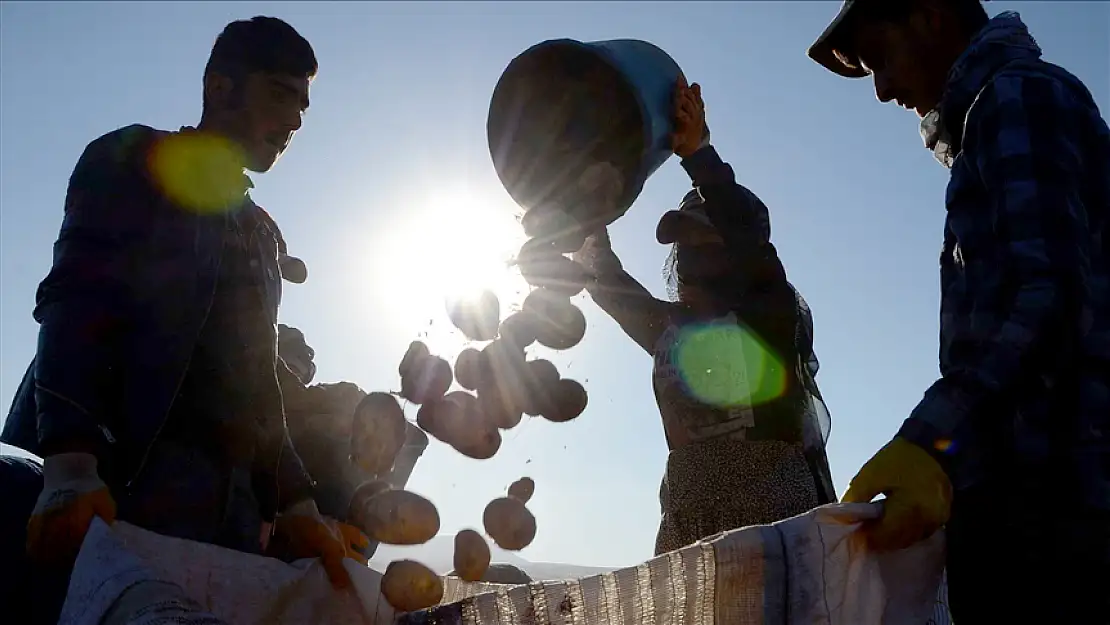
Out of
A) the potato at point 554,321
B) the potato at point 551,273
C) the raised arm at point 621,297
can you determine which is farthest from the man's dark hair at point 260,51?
the raised arm at point 621,297

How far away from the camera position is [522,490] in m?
3.33

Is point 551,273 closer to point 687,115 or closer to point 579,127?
point 579,127

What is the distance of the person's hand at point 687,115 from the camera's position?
3143mm

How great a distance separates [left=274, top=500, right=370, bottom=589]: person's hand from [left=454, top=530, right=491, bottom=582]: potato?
30cm

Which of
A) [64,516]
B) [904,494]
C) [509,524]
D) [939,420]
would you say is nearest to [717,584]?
[904,494]

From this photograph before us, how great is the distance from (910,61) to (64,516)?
2.48 metres

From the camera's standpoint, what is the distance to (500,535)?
3193 millimetres

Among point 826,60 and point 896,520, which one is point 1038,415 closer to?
point 896,520

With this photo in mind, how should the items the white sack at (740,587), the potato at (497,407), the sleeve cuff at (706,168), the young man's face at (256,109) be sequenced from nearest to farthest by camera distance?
1. the white sack at (740,587)
2. the young man's face at (256,109)
3. the potato at (497,407)
4. the sleeve cuff at (706,168)

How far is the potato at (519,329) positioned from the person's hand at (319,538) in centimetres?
90

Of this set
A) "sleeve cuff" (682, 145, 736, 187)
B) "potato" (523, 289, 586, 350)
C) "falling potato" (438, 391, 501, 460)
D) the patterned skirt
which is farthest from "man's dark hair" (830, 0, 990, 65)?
"falling potato" (438, 391, 501, 460)

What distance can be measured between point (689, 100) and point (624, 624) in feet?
6.63

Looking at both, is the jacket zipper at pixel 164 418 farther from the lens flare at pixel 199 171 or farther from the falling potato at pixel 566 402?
the falling potato at pixel 566 402

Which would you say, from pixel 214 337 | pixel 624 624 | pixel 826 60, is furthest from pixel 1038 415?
pixel 214 337
